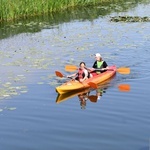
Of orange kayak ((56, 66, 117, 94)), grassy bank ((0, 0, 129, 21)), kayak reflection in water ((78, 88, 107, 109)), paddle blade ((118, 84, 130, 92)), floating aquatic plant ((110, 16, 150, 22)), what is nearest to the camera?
kayak reflection in water ((78, 88, 107, 109))

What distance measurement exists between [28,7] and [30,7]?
0.24m

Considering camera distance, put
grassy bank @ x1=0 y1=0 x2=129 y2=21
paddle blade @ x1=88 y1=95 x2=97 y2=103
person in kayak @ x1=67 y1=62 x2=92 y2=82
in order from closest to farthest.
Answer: paddle blade @ x1=88 y1=95 x2=97 y2=103 → person in kayak @ x1=67 y1=62 x2=92 y2=82 → grassy bank @ x1=0 y1=0 x2=129 y2=21

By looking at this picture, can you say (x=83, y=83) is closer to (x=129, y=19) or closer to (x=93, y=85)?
(x=93, y=85)

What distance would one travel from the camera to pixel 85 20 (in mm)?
30344

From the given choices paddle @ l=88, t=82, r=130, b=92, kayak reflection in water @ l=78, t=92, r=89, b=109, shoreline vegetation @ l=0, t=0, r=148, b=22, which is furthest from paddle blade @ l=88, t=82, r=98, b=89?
shoreline vegetation @ l=0, t=0, r=148, b=22

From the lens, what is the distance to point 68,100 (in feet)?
44.3

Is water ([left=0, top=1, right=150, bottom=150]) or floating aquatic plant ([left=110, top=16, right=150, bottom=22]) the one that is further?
floating aquatic plant ([left=110, top=16, right=150, bottom=22])

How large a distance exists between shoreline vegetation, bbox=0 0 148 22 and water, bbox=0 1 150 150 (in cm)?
395

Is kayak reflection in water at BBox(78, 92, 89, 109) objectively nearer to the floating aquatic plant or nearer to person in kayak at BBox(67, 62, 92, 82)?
person in kayak at BBox(67, 62, 92, 82)

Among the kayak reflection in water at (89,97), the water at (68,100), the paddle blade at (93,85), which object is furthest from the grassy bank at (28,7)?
the kayak reflection in water at (89,97)

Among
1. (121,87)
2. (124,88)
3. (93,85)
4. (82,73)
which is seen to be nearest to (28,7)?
(82,73)

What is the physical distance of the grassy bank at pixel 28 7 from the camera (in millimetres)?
27734

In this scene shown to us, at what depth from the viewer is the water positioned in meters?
10.2

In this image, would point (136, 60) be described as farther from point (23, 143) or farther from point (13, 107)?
point (23, 143)
